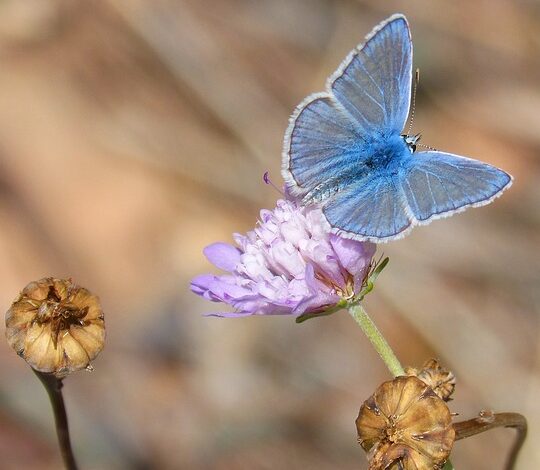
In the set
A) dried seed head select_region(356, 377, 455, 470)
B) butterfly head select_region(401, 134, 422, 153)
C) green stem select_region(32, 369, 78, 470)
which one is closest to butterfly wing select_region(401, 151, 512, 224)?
butterfly head select_region(401, 134, 422, 153)

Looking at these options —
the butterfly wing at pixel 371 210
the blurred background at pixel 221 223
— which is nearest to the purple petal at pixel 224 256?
the butterfly wing at pixel 371 210

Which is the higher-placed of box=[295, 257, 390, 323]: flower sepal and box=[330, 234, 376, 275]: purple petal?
box=[330, 234, 376, 275]: purple petal

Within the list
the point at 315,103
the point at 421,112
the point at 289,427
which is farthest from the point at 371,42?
the point at 421,112

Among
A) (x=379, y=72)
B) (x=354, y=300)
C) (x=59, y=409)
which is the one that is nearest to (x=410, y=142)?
(x=379, y=72)

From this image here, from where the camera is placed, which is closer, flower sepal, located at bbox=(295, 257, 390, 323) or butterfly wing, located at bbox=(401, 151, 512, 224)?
butterfly wing, located at bbox=(401, 151, 512, 224)

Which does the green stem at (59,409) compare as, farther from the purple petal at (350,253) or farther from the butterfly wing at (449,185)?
the butterfly wing at (449,185)

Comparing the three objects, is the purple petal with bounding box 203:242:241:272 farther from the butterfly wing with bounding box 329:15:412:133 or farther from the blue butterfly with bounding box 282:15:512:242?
the butterfly wing with bounding box 329:15:412:133

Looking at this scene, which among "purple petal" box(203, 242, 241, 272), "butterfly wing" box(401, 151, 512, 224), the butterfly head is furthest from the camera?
"purple petal" box(203, 242, 241, 272)
